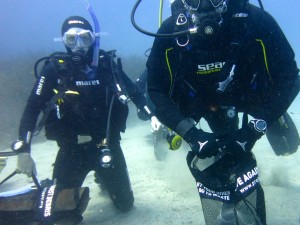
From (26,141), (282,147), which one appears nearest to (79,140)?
(26,141)

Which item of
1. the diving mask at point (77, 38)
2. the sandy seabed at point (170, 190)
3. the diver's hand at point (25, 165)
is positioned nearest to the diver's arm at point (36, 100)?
the diver's hand at point (25, 165)

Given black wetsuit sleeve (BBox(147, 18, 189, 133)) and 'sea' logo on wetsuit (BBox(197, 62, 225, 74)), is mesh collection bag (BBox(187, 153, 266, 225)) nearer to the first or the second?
black wetsuit sleeve (BBox(147, 18, 189, 133))

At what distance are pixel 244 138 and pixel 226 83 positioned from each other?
632 millimetres

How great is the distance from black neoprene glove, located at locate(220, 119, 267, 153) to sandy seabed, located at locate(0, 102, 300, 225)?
5.43 ft

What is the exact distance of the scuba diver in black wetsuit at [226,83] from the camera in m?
2.63

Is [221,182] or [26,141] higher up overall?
[221,182]

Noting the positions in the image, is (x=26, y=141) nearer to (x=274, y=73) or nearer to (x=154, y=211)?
(x=154, y=211)

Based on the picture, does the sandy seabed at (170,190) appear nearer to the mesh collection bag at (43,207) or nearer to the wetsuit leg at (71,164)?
the wetsuit leg at (71,164)

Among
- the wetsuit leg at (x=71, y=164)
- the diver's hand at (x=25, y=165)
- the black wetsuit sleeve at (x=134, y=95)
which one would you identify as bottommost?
the wetsuit leg at (x=71, y=164)

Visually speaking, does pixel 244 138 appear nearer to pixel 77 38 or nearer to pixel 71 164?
pixel 71 164

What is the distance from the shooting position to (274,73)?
2.86 meters

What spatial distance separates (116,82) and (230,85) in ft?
6.79

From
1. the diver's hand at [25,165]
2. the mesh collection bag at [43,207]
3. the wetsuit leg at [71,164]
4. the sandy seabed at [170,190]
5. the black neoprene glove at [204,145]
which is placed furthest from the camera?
the wetsuit leg at [71,164]

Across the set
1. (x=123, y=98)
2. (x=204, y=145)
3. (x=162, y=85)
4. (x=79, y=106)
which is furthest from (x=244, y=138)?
(x=79, y=106)
